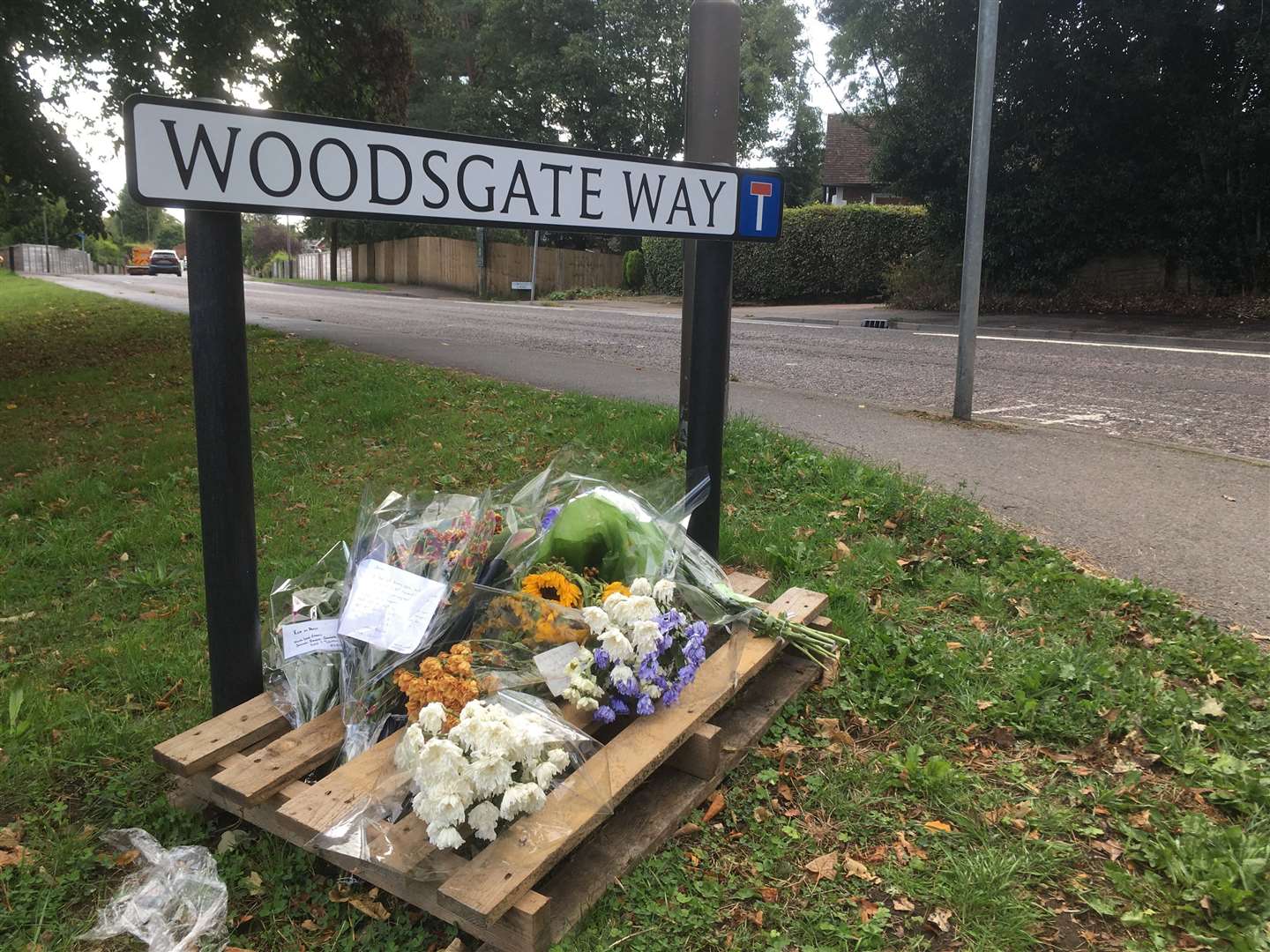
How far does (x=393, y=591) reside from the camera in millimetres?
2602

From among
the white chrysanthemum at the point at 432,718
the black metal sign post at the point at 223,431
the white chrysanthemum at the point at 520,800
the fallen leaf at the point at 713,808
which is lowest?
the fallen leaf at the point at 713,808

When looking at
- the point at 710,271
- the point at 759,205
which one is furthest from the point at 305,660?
the point at 759,205

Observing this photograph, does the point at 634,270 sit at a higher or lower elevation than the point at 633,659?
higher

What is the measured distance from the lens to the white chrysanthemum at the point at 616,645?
2414mm

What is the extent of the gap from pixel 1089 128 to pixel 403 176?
19.9 metres

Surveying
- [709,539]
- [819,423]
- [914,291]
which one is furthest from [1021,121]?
[709,539]

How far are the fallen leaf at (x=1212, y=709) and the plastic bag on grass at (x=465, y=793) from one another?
1814 millimetres

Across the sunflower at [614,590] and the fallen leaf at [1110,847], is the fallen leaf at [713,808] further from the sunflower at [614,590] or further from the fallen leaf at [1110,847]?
the fallen leaf at [1110,847]

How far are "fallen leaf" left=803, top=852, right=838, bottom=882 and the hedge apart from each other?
926 inches

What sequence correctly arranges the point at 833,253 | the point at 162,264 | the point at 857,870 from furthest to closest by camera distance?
the point at 162,264
the point at 833,253
the point at 857,870

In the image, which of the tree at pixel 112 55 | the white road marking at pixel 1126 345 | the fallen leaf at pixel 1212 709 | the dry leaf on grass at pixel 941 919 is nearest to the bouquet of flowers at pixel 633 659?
the dry leaf on grass at pixel 941 919

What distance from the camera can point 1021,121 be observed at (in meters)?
19.9

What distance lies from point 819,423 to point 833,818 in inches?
180

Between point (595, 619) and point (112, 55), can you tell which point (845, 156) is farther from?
point (595, 619)
